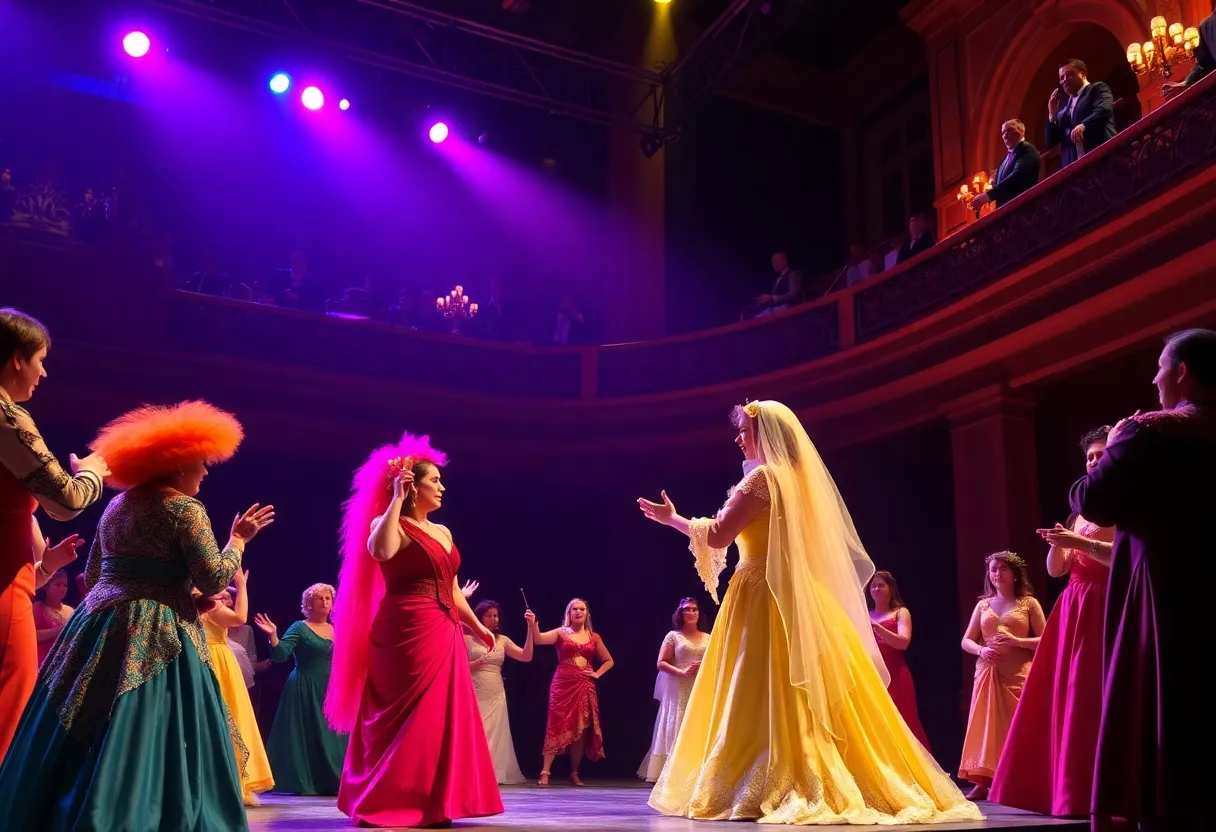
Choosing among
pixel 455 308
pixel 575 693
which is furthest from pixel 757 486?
pixel 455 308

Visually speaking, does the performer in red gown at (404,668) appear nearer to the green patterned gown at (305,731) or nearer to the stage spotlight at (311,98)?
the green patterned gown at (305,731)

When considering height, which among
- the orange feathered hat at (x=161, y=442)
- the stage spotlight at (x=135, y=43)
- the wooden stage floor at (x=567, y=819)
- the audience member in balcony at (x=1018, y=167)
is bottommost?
the wooden stage floor at (x=567, y=819)

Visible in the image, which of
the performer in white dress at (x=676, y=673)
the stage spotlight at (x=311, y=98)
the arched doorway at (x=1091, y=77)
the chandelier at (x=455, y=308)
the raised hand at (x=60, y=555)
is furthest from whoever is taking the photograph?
the stage spotlight at (x=311, y=98)

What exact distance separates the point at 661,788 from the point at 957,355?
255 inches

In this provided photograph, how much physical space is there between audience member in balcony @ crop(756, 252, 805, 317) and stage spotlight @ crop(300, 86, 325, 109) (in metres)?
5.99

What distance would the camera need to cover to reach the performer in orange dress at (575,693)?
966 centimetres

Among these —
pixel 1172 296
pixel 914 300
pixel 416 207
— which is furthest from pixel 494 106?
pixel 1172 296

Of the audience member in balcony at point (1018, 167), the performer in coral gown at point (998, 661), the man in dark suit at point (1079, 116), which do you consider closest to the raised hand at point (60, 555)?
the performer in coral gown at point (998, 661)

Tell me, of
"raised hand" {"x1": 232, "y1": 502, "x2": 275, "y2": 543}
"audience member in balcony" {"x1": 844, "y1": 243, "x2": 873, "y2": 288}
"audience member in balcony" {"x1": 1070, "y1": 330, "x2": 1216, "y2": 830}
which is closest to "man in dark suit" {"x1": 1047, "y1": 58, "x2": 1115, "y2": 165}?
"audience member in balcony" {"x1": 844, "y1": 243, "x2": 873, "y2": 288}

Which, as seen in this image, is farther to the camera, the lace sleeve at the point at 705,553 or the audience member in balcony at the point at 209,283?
the audience member in balcony at the point at 209,283

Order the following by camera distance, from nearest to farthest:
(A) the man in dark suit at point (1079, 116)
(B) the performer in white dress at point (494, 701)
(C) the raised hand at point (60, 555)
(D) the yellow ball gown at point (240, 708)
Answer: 1. (C) the raised hand at point (60, 555)
2. (D) the yellow ball gown at point (240, 708)
3. (A) the man in dark suit at point (1079, 116)
4. (B) the performer in white dress at point (494, 701)

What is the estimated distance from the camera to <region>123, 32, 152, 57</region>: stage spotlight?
1243cm

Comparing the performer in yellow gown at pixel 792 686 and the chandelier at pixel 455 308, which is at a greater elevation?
the chandelier at pixel 455 308

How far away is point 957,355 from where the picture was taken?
9.84 m
